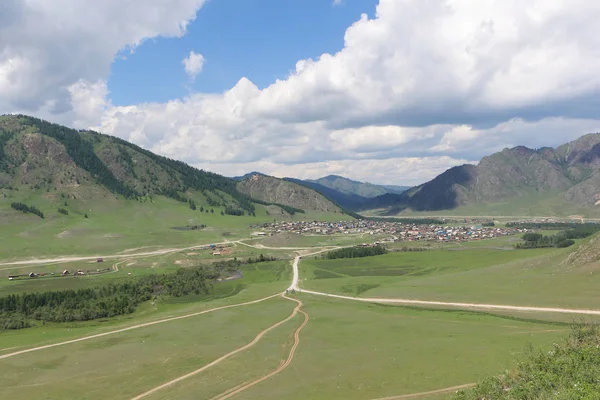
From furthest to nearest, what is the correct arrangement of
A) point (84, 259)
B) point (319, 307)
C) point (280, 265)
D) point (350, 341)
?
point (84, 259), point (280, 265), point (319, 307), point (350, 341)

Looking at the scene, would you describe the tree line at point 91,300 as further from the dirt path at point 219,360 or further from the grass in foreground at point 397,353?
the grass in foreground at point 397,353

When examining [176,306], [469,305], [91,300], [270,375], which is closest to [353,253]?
[176,306]

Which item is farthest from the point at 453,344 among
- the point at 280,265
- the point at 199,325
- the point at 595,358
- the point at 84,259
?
the point at 84,259

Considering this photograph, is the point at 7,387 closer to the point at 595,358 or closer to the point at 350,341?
the point at 350,341

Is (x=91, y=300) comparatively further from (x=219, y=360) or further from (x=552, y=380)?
(x=552, y=380)

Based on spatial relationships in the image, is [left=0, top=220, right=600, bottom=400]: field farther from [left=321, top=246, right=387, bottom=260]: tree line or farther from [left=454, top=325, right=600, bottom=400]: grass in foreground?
[left=321, top=246, right=387, bottom=260]: tree line

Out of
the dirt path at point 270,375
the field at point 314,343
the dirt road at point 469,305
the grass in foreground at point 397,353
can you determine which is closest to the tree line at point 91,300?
the field at point 314,343

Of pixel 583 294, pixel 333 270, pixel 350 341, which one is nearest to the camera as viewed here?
pixel 350 341
